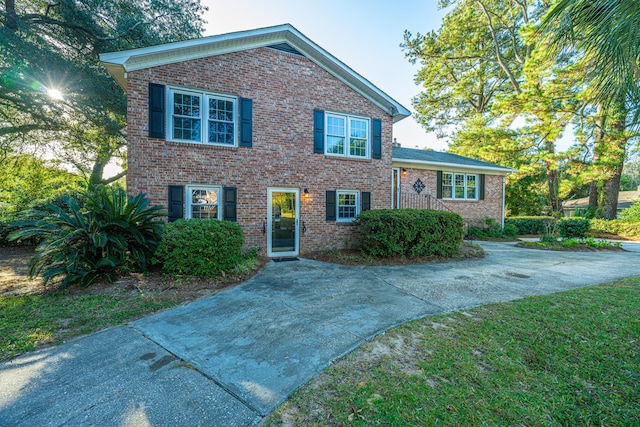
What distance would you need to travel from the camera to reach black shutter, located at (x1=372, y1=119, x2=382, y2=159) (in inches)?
390

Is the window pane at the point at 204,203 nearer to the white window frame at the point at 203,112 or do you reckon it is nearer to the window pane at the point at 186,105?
the white window frame at the point at 203,112

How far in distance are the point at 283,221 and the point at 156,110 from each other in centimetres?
462

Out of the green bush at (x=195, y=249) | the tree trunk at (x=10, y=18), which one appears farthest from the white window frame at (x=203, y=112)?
the tree trunk at (x=10, y=18)

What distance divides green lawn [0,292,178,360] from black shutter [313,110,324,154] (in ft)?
20.7

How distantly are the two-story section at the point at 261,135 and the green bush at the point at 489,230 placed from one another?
6.77 m

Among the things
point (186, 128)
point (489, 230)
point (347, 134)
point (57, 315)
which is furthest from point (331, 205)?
point (489, 230)

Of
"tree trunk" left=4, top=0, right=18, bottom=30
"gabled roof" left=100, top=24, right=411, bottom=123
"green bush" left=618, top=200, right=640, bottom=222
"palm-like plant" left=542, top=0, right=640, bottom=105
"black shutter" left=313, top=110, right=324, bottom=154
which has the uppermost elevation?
"tree trunk" left=4, top=0, right=18, bottom=30

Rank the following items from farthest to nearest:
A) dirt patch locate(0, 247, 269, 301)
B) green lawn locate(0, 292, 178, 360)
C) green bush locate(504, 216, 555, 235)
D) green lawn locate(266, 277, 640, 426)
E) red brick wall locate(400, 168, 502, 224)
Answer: green bush locate(504, 216, 555, 235), red brick wall locate(400, 168, 502, 224), dirt patch locate(0, 247, 269, 301), green lawn locate(0, 292, 178, 360), green lawn locate(266, 277, 640, 426)

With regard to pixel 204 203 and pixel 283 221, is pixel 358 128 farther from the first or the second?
pixel 204 203

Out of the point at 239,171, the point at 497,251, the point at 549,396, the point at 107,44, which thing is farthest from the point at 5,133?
the point at 497,251

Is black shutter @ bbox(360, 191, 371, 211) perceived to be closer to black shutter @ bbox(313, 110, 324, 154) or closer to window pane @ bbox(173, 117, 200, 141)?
black shutter @ bbox(313, 110, 324, 154)

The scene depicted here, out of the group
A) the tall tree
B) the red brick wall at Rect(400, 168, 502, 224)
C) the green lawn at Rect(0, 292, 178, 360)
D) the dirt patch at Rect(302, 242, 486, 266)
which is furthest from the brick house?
the tall tree

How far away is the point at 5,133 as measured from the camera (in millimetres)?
11141

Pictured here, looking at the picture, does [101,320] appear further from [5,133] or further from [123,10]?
[5,133]
